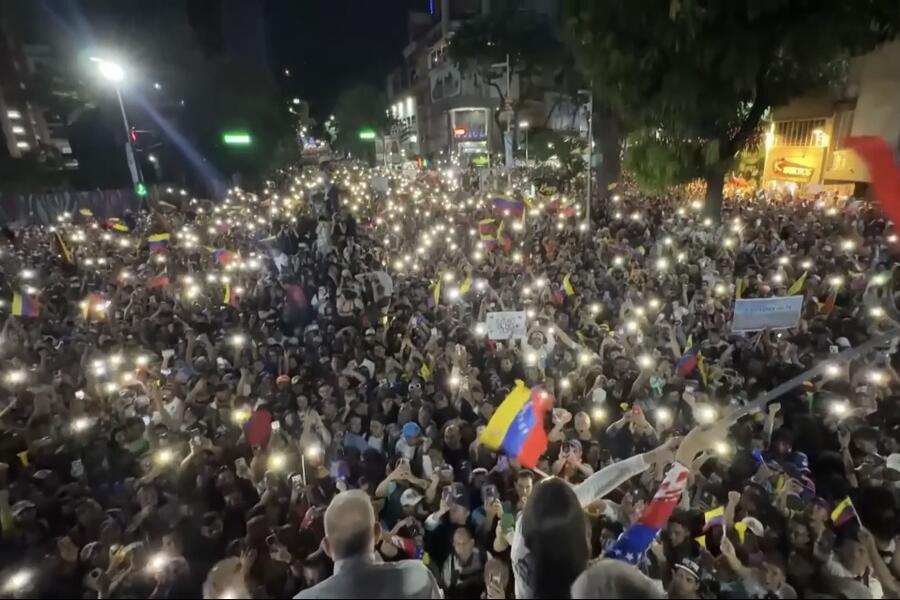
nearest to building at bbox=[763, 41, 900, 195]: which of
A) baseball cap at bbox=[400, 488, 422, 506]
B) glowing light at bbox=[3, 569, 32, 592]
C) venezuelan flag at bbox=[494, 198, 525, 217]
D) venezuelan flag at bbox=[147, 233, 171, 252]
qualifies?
venezuelan flag at bbox=[494, 198, 525, 217]

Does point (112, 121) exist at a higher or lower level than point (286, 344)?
higher

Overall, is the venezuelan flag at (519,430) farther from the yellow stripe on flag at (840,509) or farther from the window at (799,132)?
the window at (799,132)

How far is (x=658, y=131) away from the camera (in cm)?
1719

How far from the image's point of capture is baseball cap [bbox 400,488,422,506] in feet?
16.5

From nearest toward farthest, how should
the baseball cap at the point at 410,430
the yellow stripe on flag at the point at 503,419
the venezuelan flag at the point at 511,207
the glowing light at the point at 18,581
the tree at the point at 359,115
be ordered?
the glowing light at the point at 18,581 → the yellow stripe on flag at the point at 503,419 → the baseball cap at the point at 410,430 → the venezuelan flag at the point at 511,207 → the tree at the point at 359,115

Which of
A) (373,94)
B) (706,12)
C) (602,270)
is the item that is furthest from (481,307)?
(373,94)

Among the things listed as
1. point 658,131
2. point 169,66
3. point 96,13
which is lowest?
point 658,131

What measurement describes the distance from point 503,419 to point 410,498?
1155 mm

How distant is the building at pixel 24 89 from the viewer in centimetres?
3438

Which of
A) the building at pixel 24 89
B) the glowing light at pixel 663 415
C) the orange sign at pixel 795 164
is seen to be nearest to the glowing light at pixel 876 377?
the glowing light at pixel 663 415

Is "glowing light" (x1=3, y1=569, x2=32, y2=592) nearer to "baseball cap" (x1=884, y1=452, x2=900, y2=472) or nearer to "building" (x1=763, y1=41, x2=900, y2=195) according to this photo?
"baseball cap" (x1=884, y1=452, x2=900, y2=472)

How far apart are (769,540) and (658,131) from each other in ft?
50.1

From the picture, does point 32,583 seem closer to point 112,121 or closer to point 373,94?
point 112,121

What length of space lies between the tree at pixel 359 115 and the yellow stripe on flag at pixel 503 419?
73.2 metres
